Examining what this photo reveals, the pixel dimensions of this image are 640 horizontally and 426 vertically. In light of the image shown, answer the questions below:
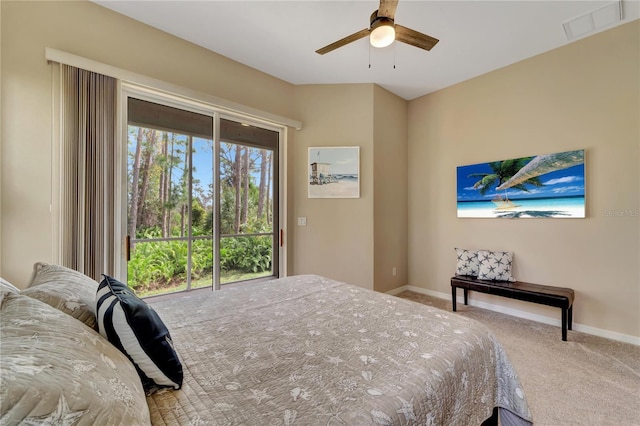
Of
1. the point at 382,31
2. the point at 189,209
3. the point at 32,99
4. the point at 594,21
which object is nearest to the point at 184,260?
the point at 189,209

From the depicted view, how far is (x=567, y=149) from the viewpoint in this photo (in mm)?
2914

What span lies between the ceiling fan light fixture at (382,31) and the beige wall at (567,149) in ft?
7.69

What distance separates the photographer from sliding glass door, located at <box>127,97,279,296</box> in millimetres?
2674

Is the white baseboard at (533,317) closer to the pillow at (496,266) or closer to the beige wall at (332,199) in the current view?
the pillow at (496,266)

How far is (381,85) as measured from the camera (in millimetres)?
3855

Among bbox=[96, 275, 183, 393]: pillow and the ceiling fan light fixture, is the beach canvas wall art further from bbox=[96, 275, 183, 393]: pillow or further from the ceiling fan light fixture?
bbox=[96, 275, 183, 393]: pillow

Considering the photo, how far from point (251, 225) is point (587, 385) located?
136 inches

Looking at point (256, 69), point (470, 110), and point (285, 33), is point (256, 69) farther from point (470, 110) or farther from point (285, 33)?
point (470, 110)

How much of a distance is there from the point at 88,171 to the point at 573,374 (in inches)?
167

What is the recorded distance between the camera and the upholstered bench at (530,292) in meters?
2.60

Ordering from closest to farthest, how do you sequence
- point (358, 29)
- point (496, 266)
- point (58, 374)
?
1. point (58, 374)
2. point (358, 29)
3. point (496, 266)

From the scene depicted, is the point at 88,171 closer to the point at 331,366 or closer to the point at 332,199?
the point at 331,366

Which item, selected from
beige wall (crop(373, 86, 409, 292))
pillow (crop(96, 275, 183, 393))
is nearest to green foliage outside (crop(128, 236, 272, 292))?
→ beige wall (crop(373, 86, 409, 292))

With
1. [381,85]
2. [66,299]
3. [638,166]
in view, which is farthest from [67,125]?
[638,166]
